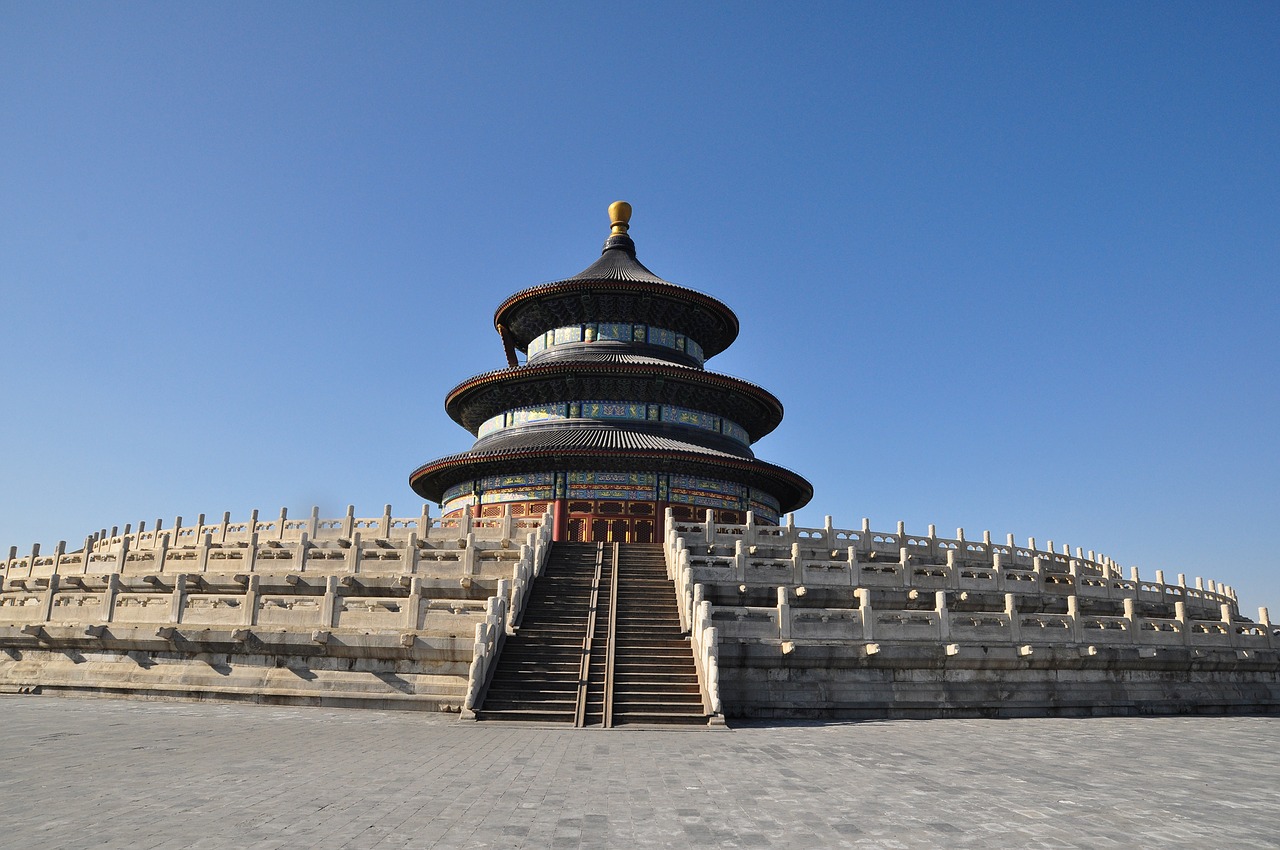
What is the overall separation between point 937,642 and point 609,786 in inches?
428

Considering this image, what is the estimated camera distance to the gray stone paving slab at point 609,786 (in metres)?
7.26

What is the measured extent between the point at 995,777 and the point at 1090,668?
10454 mm

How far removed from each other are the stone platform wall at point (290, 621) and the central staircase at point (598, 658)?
35.5 inches

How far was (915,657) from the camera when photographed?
17.4m

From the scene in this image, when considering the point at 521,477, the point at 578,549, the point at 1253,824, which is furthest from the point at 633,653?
the point at 521,477

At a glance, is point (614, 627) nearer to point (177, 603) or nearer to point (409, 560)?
point (409, 560)

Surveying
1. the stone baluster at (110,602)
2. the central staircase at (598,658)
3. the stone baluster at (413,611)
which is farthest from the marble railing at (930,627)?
the stone baluster at (110,602)

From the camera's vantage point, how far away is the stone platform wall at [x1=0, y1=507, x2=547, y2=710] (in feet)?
56.7

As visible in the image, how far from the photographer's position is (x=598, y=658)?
17.4m

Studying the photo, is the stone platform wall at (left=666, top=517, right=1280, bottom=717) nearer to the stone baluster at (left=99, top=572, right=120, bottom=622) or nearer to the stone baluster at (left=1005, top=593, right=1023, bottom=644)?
the stone baluster at (left=1005, top=593, right=1023, bottom=644)

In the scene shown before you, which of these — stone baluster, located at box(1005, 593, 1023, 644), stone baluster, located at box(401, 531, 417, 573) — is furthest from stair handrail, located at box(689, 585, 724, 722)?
stone baluster, located at box(401, 531, 417, 573)

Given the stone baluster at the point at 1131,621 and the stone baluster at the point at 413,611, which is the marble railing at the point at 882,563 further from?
the stone baluster at the point at 413,611

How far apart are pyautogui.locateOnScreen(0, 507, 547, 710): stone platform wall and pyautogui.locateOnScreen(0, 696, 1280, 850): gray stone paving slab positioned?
2.31 meters

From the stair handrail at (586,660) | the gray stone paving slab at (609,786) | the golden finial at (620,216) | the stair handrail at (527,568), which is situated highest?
the golden finial at (620,216)
